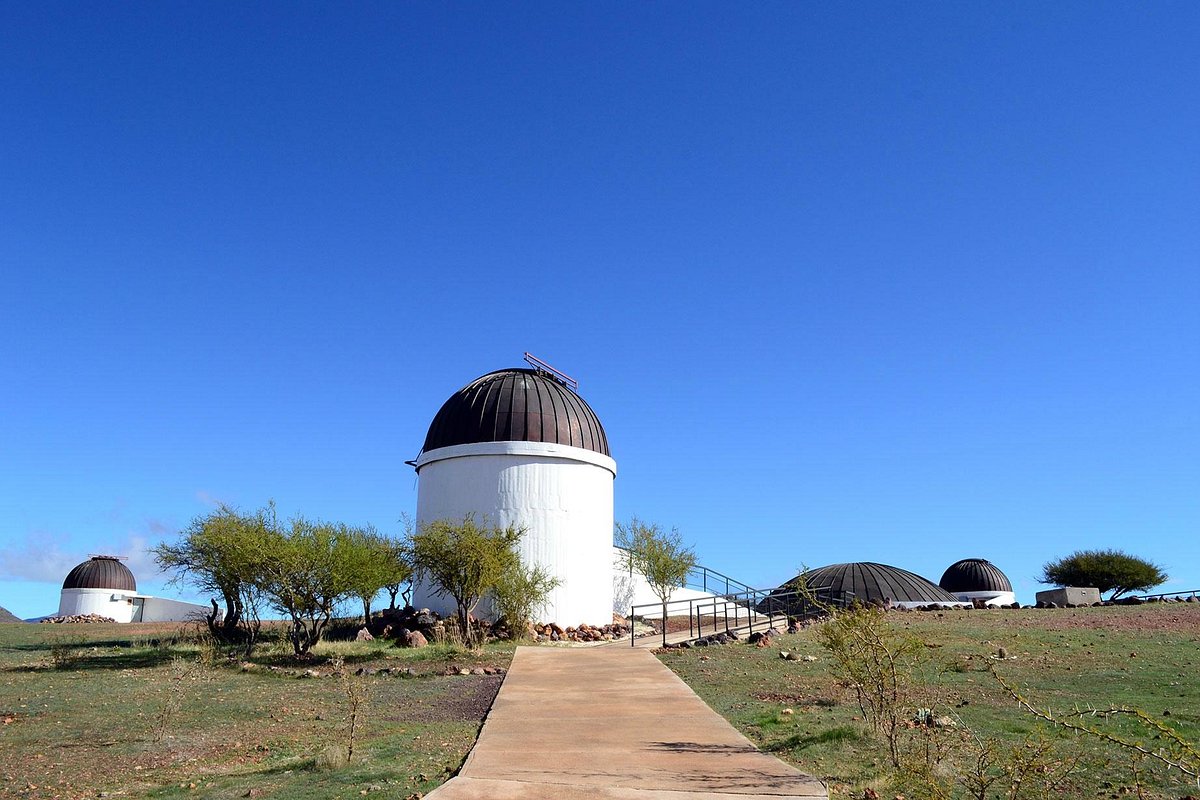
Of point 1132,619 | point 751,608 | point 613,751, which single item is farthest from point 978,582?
point 613,751

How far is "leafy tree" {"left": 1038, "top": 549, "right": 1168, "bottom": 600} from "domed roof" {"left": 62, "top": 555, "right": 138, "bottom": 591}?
5642 centimetres

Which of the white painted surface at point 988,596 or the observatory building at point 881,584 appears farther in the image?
the white painted surface at point 988,596

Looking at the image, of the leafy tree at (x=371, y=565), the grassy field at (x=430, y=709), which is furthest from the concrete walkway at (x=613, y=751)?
the leafy tree at (x=371, y=565)

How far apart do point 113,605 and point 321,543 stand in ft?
138

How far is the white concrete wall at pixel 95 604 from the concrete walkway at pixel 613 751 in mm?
48423

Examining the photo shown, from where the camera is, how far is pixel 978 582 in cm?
5088

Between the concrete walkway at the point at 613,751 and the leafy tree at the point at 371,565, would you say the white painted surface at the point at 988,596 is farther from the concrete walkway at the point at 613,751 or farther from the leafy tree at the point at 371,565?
the concrete walkway at the point at 613,751

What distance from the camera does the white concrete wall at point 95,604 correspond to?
52.8m

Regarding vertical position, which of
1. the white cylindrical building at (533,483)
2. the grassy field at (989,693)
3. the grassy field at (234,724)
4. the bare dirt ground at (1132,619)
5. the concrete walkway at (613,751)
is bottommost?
the grassy field at (234,724)

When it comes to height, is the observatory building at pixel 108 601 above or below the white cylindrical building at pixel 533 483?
below

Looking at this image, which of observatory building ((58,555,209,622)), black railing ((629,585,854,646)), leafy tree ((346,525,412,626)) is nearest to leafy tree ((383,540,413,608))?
leafy tree ((346,525,412,626))

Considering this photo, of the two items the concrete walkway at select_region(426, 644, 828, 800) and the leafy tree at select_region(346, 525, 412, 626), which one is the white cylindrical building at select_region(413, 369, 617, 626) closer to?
the leafy tree at select_region(346, 525, 412, 626)

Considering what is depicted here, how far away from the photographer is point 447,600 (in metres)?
27.1

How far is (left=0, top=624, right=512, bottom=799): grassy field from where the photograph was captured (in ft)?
28.0
